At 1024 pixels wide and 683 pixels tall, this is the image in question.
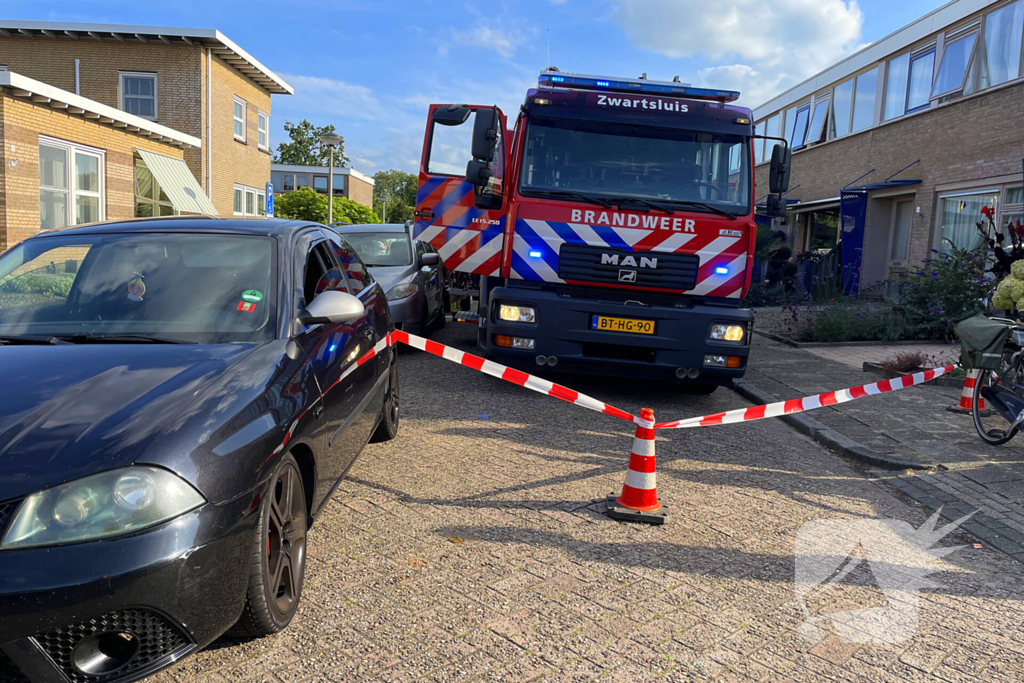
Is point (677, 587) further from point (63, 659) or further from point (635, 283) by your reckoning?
point (635, 283)

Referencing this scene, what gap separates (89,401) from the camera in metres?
2.67

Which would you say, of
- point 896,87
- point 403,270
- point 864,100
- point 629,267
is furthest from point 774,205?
point 864,100

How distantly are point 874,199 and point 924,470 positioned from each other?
54.7 feet

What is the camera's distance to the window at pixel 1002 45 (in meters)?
14.4

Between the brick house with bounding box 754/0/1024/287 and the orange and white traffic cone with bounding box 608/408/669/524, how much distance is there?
10.7 meters

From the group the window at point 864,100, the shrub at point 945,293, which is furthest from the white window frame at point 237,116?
the shrub at point 945,293

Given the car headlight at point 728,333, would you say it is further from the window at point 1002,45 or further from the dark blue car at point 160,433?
the window at point 1002,45

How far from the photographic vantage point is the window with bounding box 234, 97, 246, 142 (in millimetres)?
28327

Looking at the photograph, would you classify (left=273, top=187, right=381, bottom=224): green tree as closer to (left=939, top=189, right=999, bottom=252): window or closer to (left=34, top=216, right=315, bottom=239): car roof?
(left=939, top=189, right=999, bottom=252): window

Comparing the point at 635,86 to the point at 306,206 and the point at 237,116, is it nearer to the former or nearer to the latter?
the point at 237,116

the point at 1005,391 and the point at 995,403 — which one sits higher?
the point at 1005,391

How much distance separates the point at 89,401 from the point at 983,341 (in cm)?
614

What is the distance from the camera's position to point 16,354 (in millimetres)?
3115

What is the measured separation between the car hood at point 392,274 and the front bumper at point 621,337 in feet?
8.05
